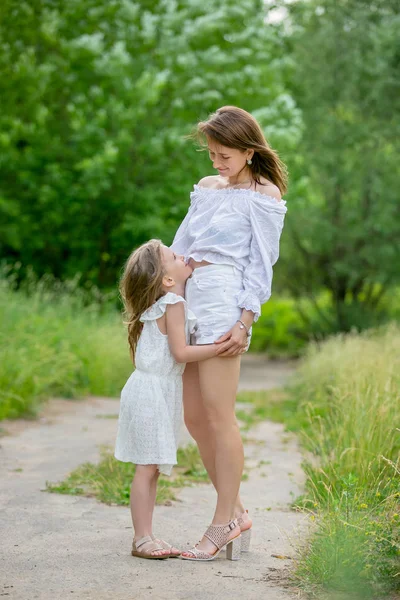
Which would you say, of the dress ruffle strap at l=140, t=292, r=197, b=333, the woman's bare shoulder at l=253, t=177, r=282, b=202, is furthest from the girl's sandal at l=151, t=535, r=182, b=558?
the woman's bare shoulder at l=253, t=177, r=282, b=202

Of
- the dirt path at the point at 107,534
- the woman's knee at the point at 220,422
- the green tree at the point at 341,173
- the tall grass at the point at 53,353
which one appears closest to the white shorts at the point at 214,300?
the woman's knee at the point at 220,422

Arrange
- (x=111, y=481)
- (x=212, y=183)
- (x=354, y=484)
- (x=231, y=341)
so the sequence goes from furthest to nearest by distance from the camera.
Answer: (x=111, y=481), (x=354, y=484), (x=212, y=183), (x=231, y=341)

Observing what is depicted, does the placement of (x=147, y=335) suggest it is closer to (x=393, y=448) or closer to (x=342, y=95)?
(x=393, y=448)

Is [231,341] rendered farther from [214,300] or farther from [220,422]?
[220,422]

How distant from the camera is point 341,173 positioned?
16.6 metres

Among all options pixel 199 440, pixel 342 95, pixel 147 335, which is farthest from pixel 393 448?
pixel 342 95

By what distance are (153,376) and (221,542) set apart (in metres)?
0.81

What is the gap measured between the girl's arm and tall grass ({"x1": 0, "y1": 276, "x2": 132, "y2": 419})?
13.1 ft

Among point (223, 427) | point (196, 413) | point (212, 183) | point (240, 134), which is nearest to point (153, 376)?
point (196, 413)

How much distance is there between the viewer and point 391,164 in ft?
53.6

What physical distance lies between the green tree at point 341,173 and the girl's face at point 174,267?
1159 centimetres

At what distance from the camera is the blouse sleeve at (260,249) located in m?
3.99

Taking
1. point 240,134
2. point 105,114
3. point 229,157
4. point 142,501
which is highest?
point 105,114

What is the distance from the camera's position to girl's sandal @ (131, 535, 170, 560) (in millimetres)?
3938
